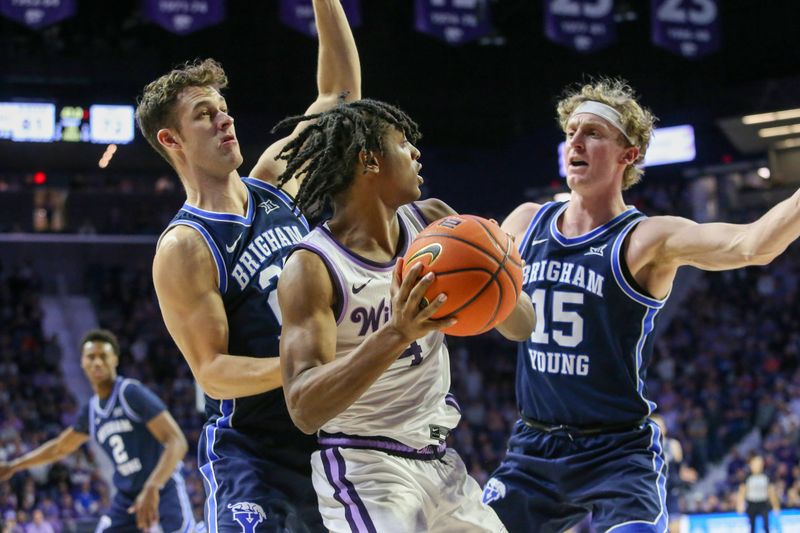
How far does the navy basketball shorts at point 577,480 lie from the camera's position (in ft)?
13.4

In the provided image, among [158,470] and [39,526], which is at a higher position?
[158,470]

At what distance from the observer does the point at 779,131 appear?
21578mm

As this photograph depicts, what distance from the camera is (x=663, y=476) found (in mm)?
4215

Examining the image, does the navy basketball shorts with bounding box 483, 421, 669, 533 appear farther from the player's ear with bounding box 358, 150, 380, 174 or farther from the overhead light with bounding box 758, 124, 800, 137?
the overhead light with bounding box 758, 124, 800, 137

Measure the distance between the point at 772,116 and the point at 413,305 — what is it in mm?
19987

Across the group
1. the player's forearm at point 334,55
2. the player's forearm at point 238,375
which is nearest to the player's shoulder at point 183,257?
the player's forearm at point 238,375

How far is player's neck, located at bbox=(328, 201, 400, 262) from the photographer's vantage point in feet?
11.0

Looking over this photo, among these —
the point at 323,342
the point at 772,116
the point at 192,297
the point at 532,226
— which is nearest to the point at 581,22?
the point at 772,116

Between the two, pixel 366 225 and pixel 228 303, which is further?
pixel 228 303

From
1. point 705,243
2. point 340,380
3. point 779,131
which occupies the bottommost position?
point 340,380

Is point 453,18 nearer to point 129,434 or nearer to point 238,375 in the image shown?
point 129,434

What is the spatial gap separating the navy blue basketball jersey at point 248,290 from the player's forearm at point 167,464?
8.74 feet

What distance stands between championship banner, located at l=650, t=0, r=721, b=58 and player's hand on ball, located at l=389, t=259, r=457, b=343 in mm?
14556

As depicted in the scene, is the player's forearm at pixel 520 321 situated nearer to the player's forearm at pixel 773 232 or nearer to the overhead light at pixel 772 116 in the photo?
the player's forearm at pixel 773 232
